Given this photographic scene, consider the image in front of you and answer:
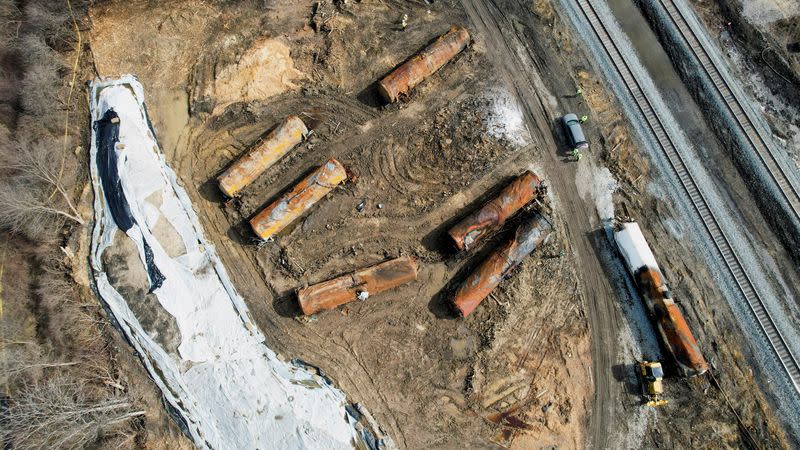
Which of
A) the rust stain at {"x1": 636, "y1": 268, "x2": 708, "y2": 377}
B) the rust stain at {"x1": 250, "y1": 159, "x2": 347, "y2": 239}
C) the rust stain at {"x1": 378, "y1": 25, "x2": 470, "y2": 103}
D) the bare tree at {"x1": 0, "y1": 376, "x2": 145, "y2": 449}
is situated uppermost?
the rust stain at {"x1": 378, "y1": 25, "x2": 470, "y2": 103}

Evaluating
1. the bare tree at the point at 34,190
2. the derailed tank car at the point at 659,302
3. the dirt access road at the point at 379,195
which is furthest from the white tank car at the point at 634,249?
the bare tree at the point at 34,190

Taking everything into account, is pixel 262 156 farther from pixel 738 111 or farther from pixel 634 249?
pixel 738 111

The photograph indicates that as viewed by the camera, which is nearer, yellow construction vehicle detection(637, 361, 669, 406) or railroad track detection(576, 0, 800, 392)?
yellow construction vehicle detection(637, 361, 669, 406)

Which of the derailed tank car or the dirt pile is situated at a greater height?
the dirt pile

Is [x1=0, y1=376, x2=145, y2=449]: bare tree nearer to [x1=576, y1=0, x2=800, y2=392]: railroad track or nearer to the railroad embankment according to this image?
[x1=576, y1=0, x2=800, y2=392]: railroad track

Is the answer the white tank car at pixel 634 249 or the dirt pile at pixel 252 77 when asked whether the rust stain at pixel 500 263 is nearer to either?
the white tank car at pixel 634 249

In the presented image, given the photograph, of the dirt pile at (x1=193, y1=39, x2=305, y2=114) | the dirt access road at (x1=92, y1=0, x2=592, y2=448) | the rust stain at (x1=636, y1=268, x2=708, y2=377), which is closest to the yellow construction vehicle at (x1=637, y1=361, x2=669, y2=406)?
the rust stain at (x1=636, y1=268, x2=708, y2=377)

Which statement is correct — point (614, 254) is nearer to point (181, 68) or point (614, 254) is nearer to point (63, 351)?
point (181, 68)
